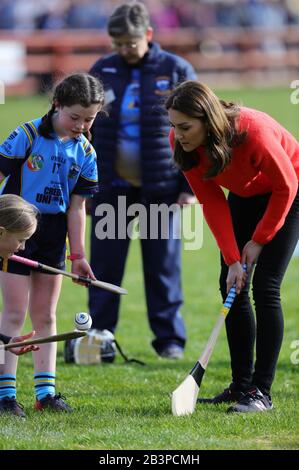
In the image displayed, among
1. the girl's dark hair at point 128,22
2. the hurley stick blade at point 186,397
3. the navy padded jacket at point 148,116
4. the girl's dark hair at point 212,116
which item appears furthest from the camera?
the navy padded jacket at point 148,116

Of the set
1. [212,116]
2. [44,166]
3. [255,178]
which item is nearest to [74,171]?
[44,166]

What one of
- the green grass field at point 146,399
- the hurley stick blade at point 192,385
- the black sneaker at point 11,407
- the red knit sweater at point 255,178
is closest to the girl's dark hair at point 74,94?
the red knit sweater at point 255,178

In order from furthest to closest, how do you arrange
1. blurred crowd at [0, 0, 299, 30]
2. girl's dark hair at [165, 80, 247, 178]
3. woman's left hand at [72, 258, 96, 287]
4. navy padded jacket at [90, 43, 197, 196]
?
blurred crowd at [0, 0, 299, 30]
navy padded jacket at [90, 43, 197, 196]
woman's left hand at [72, 258, 96, 287]
girl's dark hair at [165, 80, 247, 178]

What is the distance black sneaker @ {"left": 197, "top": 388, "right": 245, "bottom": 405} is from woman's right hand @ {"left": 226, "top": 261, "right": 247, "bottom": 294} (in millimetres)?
575

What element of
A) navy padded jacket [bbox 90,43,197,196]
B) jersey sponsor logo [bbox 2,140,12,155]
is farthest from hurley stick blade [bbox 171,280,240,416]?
navy padded jacket [bbox 90,43,197,196]

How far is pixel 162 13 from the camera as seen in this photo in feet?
85.0

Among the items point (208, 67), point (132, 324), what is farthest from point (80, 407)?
point (208, 67)

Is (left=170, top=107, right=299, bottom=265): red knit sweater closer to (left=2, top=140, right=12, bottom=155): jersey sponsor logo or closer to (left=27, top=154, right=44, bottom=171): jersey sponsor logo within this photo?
(left=27, top=154, right=44, bottom=171): jersey sponsor logo

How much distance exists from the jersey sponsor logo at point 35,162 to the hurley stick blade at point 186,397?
1251 millimetres

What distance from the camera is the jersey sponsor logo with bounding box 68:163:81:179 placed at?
498 cm

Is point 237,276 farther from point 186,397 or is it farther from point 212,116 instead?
point 212,116

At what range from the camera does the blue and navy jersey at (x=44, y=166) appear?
191 inches

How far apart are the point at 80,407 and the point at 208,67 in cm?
2086

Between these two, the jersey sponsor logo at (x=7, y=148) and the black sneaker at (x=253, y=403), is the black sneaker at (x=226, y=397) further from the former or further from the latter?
the jersey sponsor logo at (x=7, y=148)
